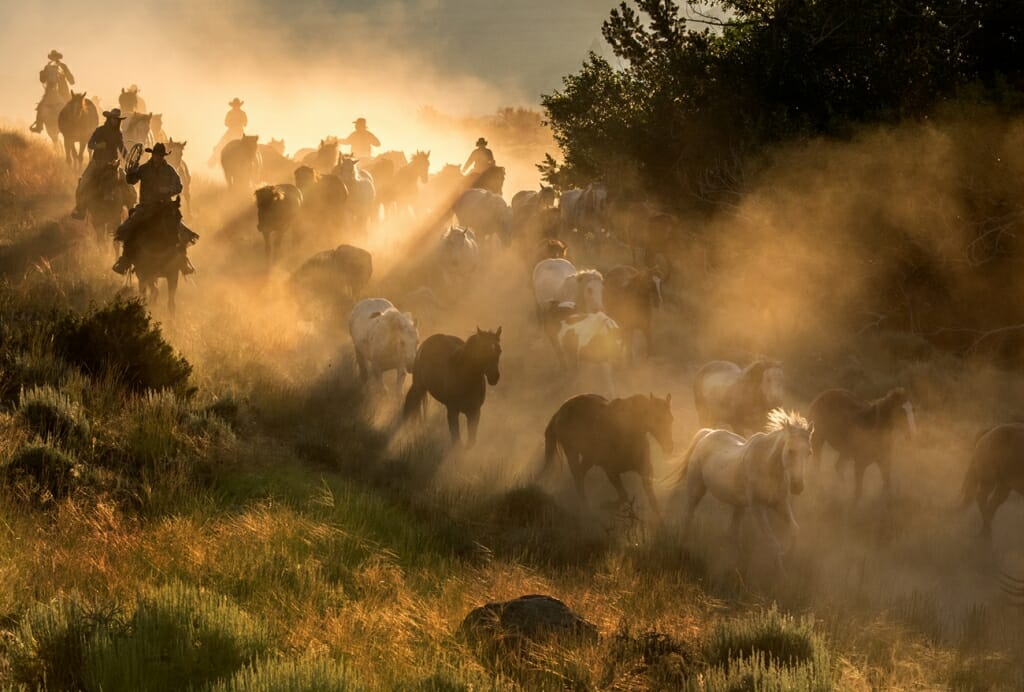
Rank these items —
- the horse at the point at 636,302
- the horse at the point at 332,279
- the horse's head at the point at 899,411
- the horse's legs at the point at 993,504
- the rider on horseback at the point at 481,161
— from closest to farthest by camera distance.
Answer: the horse's legs at the point at 993,504 → the horse's head at the point at 899,411 → the horse at the point at 636,302 → the horse at the point at 332,279 → the rider on horseback at the point at 481,161

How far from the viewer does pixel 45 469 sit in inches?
468

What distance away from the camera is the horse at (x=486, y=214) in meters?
30.8

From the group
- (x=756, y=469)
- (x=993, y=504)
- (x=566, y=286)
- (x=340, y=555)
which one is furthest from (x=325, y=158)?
(x=340, y=555)

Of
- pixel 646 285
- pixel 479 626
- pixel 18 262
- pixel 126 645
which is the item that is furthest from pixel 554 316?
pixel 126 645

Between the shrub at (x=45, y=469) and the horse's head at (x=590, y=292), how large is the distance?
37.5 feet

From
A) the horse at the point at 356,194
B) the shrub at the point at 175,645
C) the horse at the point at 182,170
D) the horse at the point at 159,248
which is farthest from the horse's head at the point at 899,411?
the horse at the point at 182,170

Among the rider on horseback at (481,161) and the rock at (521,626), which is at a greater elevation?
the rider on horseback at (481,161)

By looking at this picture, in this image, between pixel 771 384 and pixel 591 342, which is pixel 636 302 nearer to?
pixel 591 342

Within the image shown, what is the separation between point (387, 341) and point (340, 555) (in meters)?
8.27

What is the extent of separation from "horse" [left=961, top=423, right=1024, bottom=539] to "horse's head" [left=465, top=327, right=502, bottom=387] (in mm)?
6835

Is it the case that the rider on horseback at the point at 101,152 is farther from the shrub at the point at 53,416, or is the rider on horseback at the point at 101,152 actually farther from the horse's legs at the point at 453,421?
the shrub at the point at 53,416

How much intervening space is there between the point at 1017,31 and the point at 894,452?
408 inches

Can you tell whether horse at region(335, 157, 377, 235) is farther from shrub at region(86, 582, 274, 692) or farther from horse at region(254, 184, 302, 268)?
shrub at region(86, 582, 274, 692)

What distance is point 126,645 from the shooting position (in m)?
7.70
